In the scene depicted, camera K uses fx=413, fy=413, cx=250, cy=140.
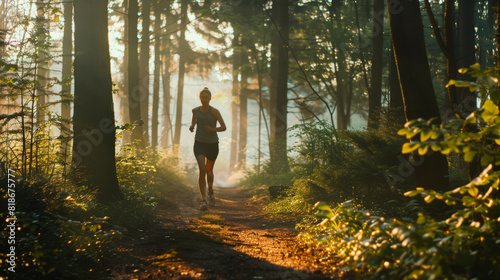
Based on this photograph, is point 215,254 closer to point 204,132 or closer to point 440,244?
point 440,244

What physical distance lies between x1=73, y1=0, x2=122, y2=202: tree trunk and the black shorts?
6.26 ft

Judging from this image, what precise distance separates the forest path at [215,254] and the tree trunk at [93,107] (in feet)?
4.51

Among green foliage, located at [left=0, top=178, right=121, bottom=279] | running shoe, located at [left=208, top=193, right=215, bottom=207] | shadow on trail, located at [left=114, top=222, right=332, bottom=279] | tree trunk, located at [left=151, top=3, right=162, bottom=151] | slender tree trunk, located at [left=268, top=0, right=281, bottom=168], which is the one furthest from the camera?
tree trunk, located at [left=151, top=3, right=162, bottom=151]

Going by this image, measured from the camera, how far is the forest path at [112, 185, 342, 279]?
12.9 feet

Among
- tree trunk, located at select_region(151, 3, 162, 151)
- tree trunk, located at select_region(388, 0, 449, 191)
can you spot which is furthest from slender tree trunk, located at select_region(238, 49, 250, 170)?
tree trunk, located at select_region(388, 0, 449, 191)

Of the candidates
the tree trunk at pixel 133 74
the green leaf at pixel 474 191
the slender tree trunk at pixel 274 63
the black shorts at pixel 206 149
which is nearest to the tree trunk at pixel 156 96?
the tree trunk at pixel 133 74

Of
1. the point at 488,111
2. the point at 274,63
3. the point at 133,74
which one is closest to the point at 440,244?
the point at 488,111

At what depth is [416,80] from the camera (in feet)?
18.4

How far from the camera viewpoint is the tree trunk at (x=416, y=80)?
18.2 feet

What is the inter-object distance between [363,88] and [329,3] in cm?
645

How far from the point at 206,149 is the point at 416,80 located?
4.76 meters

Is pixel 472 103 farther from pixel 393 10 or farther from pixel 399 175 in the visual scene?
pixel 393 10

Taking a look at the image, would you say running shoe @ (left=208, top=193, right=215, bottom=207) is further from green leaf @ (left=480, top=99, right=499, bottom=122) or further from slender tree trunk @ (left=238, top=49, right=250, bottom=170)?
slender tree trunk @ (left=238, top=49, right=250, bottom=170)

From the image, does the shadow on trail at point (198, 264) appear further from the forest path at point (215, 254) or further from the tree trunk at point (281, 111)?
the tree trunk at point (281, 111)
